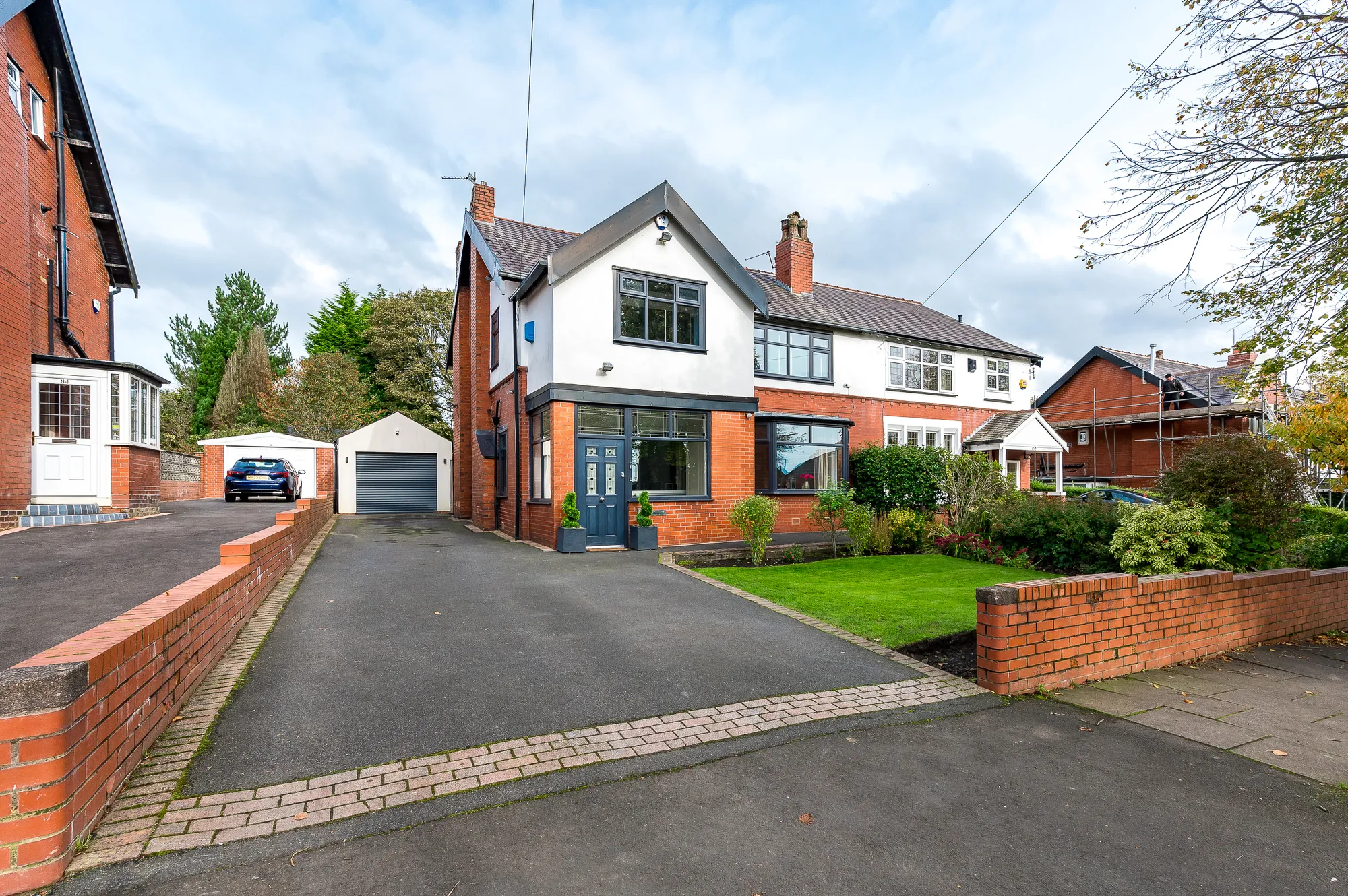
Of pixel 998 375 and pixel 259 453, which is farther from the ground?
pixel 998 375

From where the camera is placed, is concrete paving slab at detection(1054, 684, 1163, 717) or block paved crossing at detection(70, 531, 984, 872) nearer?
block paved crossing at detection(70, 531, 984, 872)

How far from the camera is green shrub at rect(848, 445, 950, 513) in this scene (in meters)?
17.9

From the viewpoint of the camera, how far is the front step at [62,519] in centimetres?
1253

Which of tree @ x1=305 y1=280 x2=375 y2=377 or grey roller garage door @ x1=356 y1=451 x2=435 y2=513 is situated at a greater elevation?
tree @ x1=305 y1=280 x2=375 y2=377

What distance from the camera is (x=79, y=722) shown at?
2.81 m

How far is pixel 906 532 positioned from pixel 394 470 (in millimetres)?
19202

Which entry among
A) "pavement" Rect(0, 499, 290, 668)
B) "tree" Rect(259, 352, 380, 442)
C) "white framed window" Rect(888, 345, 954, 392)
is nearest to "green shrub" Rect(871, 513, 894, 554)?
"white framed window" Rect(888, 345, 954, 392)

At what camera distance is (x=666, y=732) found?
4266 mm

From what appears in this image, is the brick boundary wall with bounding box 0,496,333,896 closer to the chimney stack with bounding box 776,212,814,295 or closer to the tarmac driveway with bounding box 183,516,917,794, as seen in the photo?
the tarmac driveway with bounding box 183,516,917,794

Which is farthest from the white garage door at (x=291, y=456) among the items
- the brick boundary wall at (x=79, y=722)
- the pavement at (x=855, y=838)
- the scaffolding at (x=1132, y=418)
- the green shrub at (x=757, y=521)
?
the scaffolding at (x=1132, y=418)

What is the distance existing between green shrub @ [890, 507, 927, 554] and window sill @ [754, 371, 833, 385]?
20.5ft

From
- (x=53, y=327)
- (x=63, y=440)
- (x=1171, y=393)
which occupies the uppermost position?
(x=53, y=327)

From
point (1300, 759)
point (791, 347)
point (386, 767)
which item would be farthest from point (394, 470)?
point (1300, 759)

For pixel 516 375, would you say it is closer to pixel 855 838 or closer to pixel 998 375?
pixel 855 838
